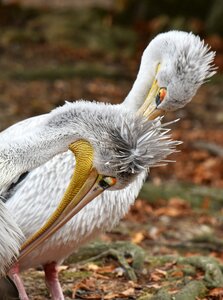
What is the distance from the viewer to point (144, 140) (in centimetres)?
512

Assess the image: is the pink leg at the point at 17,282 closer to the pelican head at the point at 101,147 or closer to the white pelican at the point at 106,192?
the white pelican at the point at 106,192

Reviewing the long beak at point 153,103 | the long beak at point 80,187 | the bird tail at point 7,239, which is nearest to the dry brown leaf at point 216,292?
the long beak at point 153,103

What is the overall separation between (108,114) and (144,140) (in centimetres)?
34

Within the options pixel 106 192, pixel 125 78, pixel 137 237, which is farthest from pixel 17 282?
pixel 125 78

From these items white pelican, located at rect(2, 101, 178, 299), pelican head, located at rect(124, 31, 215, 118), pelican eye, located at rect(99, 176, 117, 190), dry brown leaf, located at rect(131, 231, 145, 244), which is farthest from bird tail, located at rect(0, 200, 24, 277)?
dry brown leaf, located at rect(131, 231, 145, 244)

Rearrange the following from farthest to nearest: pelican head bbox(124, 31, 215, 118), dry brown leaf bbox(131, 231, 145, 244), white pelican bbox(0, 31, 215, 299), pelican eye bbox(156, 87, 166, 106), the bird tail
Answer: dry brown leaf bbox(131, 231, 145, 244)
pelican eye bbox(156, 87, 166, 106)
pelican head bbox(124, 31, 215, 118)
white pelican bbox(0, 31, 215, 299)
the bird tail

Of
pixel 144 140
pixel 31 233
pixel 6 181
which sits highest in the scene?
pixel 144 140

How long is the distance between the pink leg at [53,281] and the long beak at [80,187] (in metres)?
1.15

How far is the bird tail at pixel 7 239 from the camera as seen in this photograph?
5.40 metres

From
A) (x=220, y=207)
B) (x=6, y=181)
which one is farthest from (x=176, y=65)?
(x=220, y=207)

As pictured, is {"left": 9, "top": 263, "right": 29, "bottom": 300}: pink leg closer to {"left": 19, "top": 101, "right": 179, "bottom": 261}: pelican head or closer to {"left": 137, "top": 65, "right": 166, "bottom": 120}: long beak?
{"left": 19, "top": 101, "right": 179, "bottom": 261}: pelican head

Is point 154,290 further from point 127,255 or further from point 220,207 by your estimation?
point 220,207

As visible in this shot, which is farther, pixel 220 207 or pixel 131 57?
pixel 131 57

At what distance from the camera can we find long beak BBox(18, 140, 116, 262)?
5305mm
